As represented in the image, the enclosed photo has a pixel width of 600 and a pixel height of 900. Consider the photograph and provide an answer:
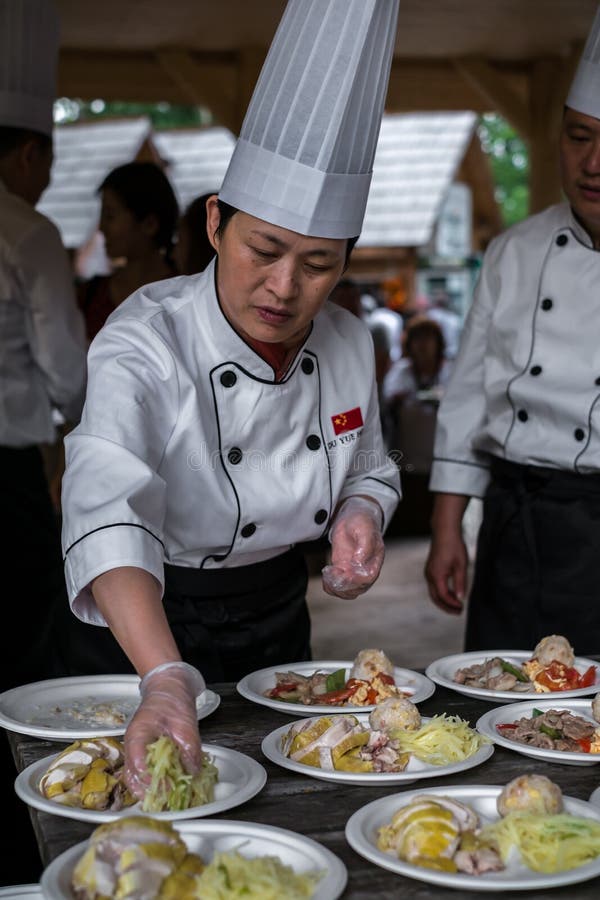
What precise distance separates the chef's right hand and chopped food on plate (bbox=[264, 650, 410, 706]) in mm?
889

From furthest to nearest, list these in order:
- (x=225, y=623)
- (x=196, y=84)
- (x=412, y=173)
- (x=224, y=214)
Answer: (x=412, y=173) → (x=196, y=84) → (x=225, y=623) → (x=224, y=214)

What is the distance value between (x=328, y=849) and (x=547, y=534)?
1491 millimetres

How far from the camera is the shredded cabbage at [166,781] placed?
1.38 meters

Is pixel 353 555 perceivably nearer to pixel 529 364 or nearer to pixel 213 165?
pixel 529 364

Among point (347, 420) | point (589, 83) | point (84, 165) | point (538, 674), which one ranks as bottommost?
point (538, 674)

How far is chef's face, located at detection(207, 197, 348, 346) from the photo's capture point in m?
1.81

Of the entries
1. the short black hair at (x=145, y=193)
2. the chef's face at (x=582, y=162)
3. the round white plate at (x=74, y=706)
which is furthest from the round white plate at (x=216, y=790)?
the short black hair at (x=145, y=193)

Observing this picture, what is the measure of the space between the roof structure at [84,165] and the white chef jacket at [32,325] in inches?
390

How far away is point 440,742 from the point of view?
1.63 m

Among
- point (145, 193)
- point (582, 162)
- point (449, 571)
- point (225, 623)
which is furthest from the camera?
point (145, 193)

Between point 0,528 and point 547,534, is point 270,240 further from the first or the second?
point 0,528

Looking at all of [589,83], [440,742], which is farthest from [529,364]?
[440,742]

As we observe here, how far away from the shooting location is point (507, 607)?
9.25 feet

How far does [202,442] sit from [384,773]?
672mm
